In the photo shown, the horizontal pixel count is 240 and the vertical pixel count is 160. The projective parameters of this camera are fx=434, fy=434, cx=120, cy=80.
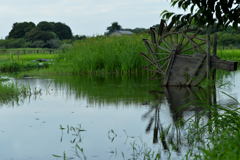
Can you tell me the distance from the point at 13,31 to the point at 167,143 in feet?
284

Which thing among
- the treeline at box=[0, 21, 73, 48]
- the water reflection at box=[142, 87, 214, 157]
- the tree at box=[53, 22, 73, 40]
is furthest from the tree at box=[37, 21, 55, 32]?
the water reflection at box=[142, 87, 214, 157]

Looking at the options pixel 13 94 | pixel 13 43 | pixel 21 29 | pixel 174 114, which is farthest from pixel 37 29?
pixel 174 114

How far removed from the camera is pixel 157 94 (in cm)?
1377

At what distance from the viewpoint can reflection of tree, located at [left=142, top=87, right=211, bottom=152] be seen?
7216 millimetres

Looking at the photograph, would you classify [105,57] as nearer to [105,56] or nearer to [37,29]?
[105,56]

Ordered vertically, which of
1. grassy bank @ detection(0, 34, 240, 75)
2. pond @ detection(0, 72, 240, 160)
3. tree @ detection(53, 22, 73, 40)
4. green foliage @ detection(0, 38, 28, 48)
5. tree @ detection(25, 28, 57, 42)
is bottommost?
pond @ detection(0, 72, 240, 160)

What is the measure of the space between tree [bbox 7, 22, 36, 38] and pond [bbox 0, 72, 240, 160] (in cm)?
7390

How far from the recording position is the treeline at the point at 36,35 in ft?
243

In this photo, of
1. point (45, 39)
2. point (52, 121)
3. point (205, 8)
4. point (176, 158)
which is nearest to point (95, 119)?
point (52, 121)

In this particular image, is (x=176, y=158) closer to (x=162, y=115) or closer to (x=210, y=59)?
(x=162, y=115)

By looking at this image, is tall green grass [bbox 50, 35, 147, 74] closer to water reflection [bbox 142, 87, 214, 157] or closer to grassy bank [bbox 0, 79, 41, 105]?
water reflection [bbox 142, 87, 214, 157]

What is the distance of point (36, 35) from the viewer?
77312 millimetres

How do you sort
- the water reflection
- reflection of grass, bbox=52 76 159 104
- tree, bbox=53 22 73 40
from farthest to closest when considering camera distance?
tree, bbox=53 22 73 40
reflection of grass, bbox=52 76 159 104
the water reflection

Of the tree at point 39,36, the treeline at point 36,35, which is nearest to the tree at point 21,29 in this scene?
the treeline at point 36,35
